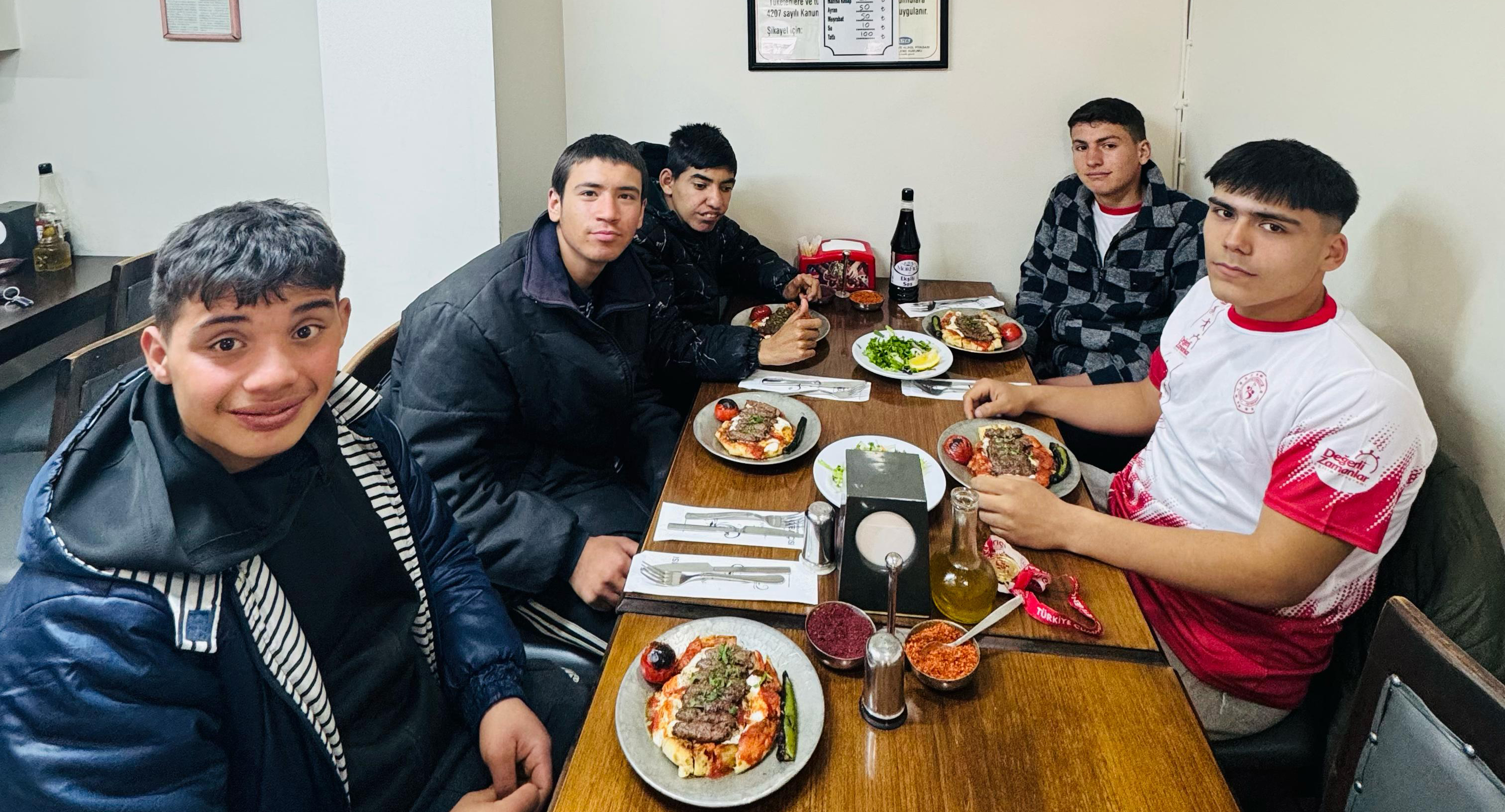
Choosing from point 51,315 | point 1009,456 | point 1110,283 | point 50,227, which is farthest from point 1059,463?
point 50,227

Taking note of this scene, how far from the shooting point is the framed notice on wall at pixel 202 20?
2.95 meters

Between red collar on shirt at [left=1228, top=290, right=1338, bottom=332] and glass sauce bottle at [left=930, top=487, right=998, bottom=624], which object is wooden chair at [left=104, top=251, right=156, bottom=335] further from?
red collar on shirt at [left=1228, top=290, right=1338, bottom=332]

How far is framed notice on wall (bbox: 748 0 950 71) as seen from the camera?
285 cm

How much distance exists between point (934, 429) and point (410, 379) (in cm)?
107

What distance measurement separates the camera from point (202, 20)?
2957 millimetres

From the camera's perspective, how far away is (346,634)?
49.1 inches

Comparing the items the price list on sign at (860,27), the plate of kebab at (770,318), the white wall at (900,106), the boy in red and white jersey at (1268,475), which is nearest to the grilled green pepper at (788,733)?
the boy in red and white jersey at (1268,475)

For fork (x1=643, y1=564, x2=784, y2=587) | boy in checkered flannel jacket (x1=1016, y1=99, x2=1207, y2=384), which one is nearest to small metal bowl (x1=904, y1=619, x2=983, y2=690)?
fork (x1=643, y1=564, x2=784, y2=587)

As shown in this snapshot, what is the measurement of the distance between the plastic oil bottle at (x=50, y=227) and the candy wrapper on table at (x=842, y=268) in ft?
8.47

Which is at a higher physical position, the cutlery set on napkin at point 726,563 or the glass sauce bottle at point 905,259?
the glass sauce bottle at point 905,259

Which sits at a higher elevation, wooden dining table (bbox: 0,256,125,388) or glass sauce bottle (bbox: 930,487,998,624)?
wooden dining table (bbox: 0,256,125,388)

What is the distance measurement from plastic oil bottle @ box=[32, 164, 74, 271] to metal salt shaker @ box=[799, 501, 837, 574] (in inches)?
122

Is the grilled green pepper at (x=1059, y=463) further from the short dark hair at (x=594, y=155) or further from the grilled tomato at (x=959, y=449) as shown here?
the short dark hair at (x=594, y=155)

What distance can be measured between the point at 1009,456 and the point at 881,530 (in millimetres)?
496
